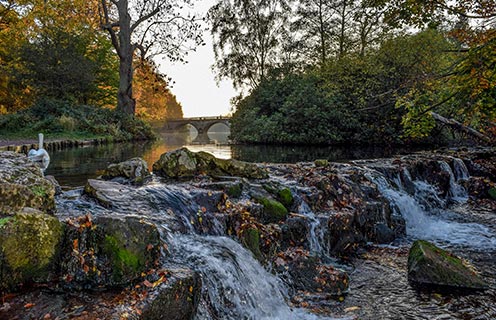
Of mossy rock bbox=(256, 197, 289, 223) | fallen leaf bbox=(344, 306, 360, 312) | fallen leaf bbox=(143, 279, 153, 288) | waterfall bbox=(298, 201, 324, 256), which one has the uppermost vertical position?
mossy rock bbox=(256, 197, 289, 223)

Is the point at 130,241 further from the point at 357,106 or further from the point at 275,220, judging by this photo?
the point at 357,106

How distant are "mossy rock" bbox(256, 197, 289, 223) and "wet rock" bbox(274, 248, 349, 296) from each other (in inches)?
25.6

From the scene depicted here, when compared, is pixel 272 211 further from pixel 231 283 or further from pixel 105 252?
pixel 105 252

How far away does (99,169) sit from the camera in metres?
9.22

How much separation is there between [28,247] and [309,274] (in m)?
3.19

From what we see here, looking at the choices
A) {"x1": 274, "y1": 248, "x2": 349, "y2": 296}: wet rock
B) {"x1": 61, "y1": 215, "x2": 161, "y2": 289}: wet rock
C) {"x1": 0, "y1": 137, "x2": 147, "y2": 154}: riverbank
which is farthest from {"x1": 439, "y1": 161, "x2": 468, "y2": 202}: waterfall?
{"x1": 0, "y1": 137, "x2": 147, "y2": 154}: riverbank

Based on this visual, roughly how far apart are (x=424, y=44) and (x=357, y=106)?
4716mm

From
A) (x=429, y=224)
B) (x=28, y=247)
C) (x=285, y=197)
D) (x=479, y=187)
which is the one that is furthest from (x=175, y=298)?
(x=479, y=187)

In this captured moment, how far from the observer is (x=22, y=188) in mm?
3314

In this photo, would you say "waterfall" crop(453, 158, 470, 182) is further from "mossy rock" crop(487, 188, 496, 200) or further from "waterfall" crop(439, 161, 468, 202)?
"mossy rock" crop(487, 188, 496, 200)

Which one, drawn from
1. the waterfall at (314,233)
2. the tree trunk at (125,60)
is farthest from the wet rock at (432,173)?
the tree trunk at (125,60)

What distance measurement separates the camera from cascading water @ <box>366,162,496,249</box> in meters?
6.38

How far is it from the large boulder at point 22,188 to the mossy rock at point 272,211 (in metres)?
2.89

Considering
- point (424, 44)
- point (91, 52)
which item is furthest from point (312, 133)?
point (91, 52)
